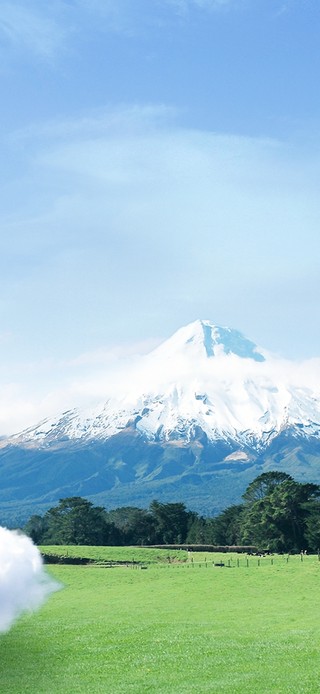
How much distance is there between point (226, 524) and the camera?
14112 centimetres

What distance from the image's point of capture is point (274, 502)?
117m

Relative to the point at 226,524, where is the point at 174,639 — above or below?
below

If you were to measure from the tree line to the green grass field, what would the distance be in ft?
121

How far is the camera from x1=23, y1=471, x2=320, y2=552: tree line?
114 metres

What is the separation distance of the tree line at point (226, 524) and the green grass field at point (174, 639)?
36859 mm

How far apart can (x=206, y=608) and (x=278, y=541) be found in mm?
54721

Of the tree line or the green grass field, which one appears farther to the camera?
the tree line

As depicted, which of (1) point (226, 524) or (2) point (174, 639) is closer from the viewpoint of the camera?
(2) point (174, 639)

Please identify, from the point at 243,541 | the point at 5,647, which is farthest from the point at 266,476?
the point at 5,647

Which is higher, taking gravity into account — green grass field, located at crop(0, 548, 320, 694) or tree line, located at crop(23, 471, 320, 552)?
tree line, located at crop(23, 471, 320, 552)

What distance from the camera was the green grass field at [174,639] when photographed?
39.1m

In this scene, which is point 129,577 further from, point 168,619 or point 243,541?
point 243,541

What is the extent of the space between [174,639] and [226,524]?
95024mm

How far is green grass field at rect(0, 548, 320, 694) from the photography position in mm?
39094
